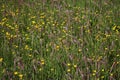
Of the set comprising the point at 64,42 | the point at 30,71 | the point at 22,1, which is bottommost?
the point at 30,71

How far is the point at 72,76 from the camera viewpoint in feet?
10.0

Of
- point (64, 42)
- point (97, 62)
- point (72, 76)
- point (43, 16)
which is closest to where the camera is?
point (72, 76)

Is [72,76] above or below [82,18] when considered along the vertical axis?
below

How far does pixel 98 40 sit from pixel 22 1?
2.11m

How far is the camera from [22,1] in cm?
539

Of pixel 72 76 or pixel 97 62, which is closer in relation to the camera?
pixel 72 76

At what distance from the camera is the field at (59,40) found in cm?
327

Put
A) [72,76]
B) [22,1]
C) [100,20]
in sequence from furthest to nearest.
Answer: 1. [22,1]
2. [100,20]
3. [72,76]

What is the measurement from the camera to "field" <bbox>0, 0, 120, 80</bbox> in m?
3.27

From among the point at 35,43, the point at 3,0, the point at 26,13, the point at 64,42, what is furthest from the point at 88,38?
the point at 3,0

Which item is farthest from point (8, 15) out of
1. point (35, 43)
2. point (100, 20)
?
point (100, 20)

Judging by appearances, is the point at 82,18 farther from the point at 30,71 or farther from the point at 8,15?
the point at 30,71

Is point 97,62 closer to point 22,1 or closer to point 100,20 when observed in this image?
point 100,20

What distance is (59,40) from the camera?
3.90m
